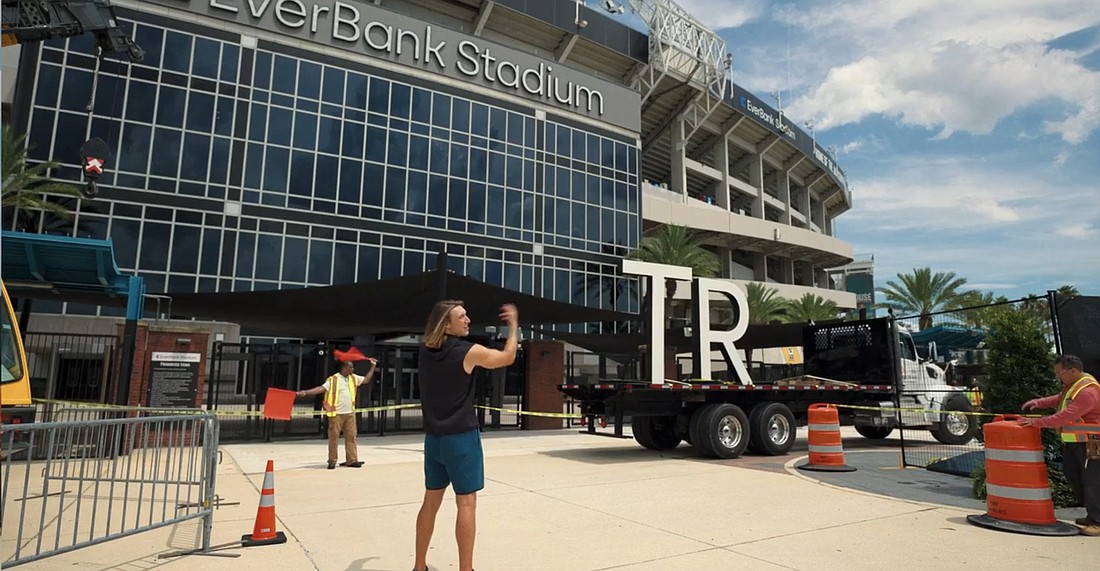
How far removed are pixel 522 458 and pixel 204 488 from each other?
662 centimetres

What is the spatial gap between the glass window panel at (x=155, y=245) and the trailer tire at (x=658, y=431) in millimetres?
21893

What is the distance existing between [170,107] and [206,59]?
8.62 ft

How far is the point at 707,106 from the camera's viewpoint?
46.6m

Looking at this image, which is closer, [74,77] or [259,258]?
[74,77]

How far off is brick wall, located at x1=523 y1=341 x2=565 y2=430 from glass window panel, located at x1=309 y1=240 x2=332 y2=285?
13.7 meters

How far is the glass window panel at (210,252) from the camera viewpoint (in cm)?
2662

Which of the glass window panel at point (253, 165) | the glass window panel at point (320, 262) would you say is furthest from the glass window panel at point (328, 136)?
the glass window panel at point (320, 262)

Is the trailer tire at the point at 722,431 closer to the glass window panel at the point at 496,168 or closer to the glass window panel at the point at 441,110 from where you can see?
the glass window panel at the point at 496,168

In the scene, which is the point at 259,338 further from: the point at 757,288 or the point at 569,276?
the point at 757,288

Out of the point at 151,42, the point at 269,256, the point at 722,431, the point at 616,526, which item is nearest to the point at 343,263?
the point at 269,256

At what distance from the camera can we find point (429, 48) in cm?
3266

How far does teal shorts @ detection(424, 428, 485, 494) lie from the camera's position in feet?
13.8

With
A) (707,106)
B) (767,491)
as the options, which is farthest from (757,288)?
(767,491)

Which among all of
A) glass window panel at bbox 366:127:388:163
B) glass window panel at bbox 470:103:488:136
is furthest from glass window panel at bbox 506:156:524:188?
glass window panel at bbox 366:127:388:163
